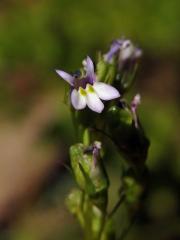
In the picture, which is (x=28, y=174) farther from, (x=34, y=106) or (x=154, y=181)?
(x=154, y=181)

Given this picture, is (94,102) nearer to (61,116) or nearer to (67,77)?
(67,77)

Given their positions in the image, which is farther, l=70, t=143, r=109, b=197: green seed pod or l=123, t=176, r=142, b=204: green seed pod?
l=123, t=176, r=142, b=204: green seed pod

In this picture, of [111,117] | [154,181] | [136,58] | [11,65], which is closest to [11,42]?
[11,65]

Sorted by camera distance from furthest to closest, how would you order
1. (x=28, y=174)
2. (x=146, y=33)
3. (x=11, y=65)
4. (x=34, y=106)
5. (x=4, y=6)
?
(x=4, y=6) → (x=34, y=106) → (x=28, y=174) → (x=11, y=65) → (x=146, y=33)

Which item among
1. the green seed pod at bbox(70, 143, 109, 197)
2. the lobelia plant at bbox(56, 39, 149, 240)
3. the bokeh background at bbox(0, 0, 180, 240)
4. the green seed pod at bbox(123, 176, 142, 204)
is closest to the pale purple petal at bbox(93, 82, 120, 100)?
the lobelia plant at bbox(56, 39, 149, 240)

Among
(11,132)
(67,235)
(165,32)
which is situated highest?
(165,32)

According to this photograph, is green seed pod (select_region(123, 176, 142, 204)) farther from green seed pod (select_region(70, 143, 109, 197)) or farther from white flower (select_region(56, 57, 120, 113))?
white flower (select_region(56, 57, 120, 113))

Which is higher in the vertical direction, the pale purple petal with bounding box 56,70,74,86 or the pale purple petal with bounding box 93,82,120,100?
Result: the pale purple petal with bounding box 56,70,74,86

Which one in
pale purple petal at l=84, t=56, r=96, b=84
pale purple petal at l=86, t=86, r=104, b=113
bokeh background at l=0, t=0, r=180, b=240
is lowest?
bokeh background at l=0, t=0, r=180, b=240
